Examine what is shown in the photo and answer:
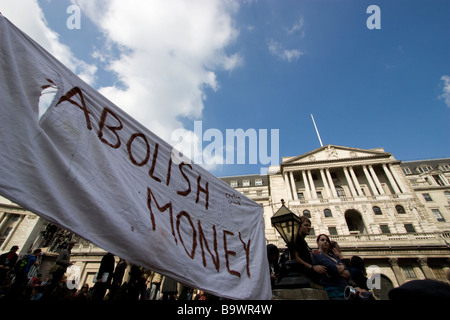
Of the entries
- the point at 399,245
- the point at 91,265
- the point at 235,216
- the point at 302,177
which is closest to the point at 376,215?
the point at 399,245

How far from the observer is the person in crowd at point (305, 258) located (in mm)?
3228

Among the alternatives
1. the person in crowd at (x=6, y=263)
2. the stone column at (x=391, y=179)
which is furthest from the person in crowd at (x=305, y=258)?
the stone column at (x=391, y=179)

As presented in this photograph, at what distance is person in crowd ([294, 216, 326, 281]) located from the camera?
3.23 m

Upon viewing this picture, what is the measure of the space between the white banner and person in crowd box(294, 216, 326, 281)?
43.3 inches

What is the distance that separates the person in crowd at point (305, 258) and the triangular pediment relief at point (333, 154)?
32745 mm

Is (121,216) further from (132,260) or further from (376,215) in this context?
(376,215)

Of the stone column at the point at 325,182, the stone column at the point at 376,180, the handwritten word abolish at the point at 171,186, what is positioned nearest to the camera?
the handwritten word abolish at the point at 171,186

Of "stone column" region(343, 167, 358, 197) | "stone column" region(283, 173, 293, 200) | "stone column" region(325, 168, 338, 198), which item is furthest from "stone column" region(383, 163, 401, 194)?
"stone column" region(283, 173, 293, 200)

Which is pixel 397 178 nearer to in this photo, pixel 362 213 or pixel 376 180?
pixel 376 180

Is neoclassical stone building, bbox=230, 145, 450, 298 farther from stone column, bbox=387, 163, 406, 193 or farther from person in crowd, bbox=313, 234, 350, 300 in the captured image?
person in crowd, bbox=313, 234, 350, 300

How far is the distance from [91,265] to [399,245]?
35.2 metres

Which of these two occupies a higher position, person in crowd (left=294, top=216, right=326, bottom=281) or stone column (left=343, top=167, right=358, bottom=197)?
stone column (left=343, top=167, right=358, bottom=197)

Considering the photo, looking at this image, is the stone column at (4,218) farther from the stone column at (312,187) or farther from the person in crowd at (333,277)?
the stone column at (312,187)

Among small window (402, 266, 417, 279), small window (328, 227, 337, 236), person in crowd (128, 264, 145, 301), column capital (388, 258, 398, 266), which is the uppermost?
small window (328, 227, 337, 236)
